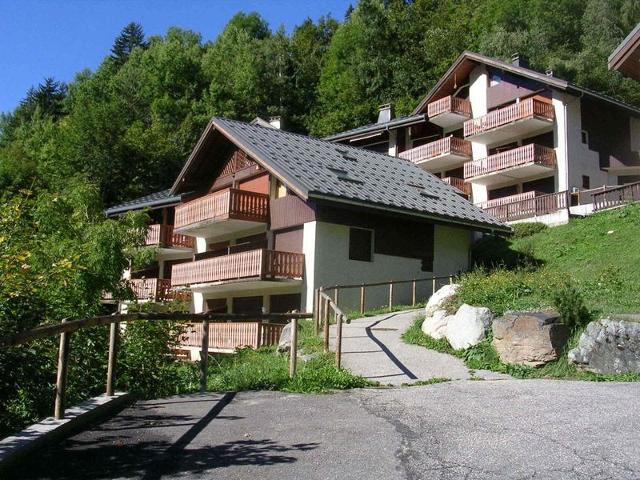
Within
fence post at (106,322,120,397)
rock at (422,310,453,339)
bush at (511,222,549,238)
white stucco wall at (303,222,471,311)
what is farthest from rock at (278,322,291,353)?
bush at (511,222,549,238)

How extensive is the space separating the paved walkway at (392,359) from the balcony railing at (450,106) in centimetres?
2426

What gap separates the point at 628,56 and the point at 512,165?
18.9m

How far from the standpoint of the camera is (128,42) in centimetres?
8794

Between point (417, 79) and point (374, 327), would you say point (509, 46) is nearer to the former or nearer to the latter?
point (417, 79)

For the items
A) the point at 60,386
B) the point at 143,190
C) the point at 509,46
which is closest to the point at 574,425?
the point at 60,386

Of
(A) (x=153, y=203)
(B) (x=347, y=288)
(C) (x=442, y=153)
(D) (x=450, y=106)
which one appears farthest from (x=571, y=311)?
(D) (x=450, y=106)

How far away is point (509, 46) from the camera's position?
2020 inches

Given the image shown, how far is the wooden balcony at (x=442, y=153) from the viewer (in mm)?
38344

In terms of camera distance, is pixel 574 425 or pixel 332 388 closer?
pixel 574 425

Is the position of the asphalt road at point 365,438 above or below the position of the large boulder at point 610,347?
below


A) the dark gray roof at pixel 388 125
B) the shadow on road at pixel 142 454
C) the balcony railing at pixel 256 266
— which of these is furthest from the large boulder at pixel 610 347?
the dark gray roof at pixel 388 125

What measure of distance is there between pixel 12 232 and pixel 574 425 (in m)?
7.81

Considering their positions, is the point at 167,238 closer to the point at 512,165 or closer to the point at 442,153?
the point at 442,153

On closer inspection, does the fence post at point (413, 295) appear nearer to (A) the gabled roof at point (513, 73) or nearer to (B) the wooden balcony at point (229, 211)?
(B) the wooden balcony at point (229, 211)
